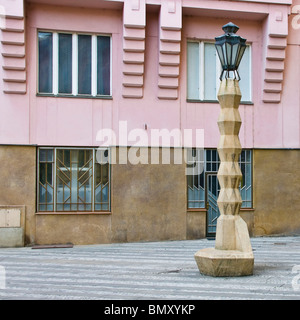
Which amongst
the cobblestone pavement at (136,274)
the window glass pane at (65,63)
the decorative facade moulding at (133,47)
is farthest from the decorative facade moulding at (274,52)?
the window glass pane at (65,63)

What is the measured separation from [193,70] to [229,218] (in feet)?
21.6

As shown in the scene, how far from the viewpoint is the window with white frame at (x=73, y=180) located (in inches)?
568

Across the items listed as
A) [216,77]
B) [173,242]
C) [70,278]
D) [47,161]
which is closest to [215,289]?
[70,278]

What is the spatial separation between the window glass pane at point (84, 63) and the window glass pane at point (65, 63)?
0.27m

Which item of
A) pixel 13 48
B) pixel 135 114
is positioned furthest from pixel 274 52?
pixel 13 48

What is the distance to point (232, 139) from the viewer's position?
9.98 m

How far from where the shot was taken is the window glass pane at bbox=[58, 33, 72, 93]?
14.6 m

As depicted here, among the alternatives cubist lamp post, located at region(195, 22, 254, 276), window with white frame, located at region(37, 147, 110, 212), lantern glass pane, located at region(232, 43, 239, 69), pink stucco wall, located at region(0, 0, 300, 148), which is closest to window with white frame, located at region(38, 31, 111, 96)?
pink stucco wall, located at region(0, 0, 300, 148)

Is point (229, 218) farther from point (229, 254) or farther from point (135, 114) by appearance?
point (135, 114)

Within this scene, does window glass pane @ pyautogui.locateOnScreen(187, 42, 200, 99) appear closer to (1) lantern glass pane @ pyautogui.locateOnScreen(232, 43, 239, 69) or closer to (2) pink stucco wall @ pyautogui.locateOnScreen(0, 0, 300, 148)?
(2) pink stucco wall @ pyautogui.locateOnScreen(0, 0, 300, 148)

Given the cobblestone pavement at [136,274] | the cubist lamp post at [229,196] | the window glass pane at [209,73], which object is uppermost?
the window glass pane at [209,73]

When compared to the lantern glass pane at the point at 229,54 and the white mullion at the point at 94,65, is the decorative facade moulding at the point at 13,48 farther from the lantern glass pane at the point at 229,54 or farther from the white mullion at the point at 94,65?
the lantern glass pane at the point at 229,54

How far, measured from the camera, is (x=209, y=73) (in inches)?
608

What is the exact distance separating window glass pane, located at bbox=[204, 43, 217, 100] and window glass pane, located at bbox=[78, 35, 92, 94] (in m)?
3.24
